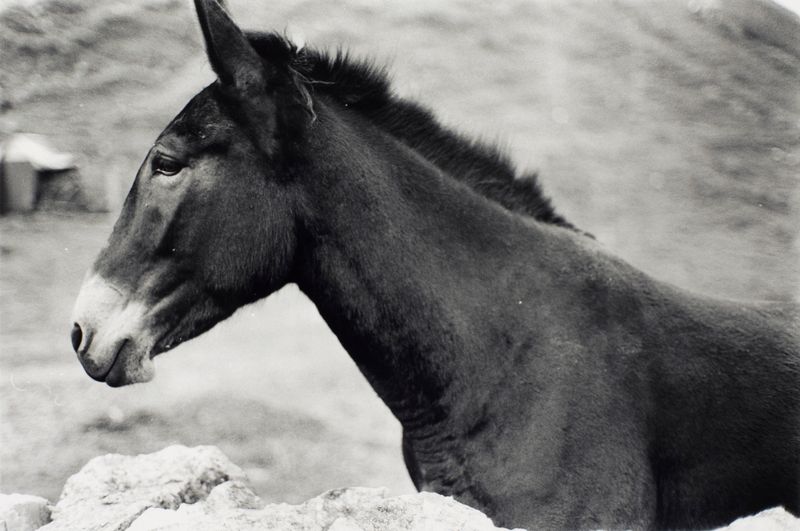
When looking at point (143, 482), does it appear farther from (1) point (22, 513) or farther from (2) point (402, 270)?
(2) point (402, 270)

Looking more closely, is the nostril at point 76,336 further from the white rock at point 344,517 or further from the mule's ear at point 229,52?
the mule's ear at point 229,52

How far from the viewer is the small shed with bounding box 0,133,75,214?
16.3 ft

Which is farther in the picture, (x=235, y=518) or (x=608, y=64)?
(x=608, y=64)

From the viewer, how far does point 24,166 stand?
5.03 m

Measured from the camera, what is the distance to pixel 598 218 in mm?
6156

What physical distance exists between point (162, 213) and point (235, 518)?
2.98ft

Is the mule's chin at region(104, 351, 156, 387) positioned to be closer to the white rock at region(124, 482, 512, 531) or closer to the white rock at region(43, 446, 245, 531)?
the white rock at region(43, 446, 245, 531)

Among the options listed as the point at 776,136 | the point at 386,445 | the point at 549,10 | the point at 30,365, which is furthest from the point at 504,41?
the point at 30,365

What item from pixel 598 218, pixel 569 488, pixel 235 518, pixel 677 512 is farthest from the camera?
pixel 598 218

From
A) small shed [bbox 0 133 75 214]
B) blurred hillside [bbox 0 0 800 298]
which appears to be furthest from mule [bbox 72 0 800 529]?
small shed [bbox 0 133 75 214]

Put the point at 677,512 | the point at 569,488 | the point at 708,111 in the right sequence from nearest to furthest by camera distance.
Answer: the point at 569,488 < the point at 677,512 < the point at 708,111

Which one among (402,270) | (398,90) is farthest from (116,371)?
(398,90)

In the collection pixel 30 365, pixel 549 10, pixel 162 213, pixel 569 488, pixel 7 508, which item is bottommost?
pixel 30 365

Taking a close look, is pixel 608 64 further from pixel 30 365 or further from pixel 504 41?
pixel 30 365
